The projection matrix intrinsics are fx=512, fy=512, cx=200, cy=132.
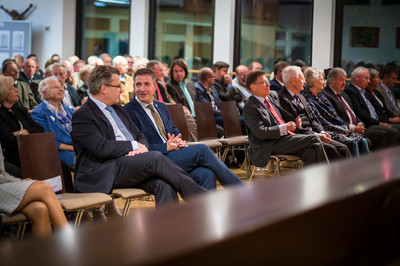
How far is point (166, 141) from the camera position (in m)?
3.99

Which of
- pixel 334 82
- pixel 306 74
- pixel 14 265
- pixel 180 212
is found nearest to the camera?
pixel 14 265

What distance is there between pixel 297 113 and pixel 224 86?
2359mm

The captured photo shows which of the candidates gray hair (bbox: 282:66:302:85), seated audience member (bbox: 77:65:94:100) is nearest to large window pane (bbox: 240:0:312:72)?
seated audience member (bbox: 77:65:94:100)

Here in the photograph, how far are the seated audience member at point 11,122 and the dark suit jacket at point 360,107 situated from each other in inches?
155

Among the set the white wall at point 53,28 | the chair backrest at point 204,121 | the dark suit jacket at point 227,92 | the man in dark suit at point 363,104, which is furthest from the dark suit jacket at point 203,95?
the white wall at point 53,28

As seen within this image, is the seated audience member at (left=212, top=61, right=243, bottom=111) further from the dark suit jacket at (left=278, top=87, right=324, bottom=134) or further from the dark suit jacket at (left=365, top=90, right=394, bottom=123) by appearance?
the dark suit jacket at (left=278, top=87, right=324, bottom=134)

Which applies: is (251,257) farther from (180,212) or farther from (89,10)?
(89,10)

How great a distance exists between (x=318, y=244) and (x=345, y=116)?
5130mm

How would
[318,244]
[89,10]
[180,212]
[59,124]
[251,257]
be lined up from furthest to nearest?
1. [89,10]
2. [59,124]
3. [318,244]
4. [251,257]
5. [180,212]

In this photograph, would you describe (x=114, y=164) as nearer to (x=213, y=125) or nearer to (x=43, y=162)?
(x=43, y=162)

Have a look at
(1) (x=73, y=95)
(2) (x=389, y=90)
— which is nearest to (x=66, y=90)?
(1) (x=73, y=95)

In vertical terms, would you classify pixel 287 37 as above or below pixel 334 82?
above

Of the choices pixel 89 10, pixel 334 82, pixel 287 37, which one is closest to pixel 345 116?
pixel 334 82

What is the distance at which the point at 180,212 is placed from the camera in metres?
0.66
